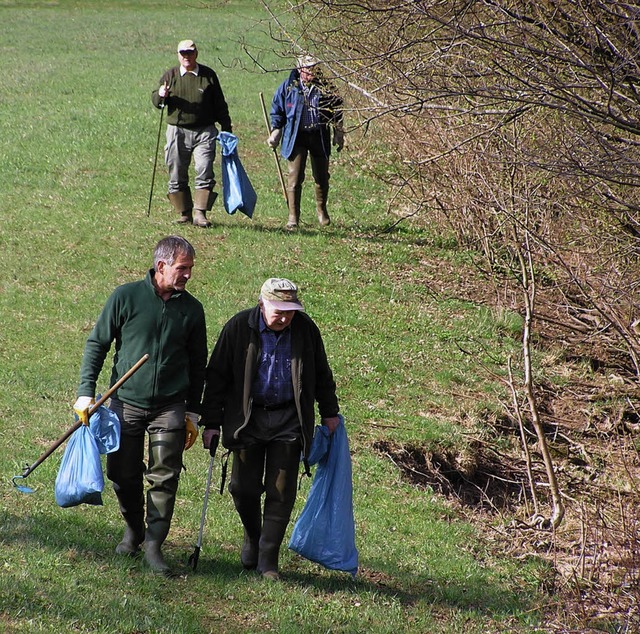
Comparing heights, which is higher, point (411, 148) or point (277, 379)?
point (411, 148)

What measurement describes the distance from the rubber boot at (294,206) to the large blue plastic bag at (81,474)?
8488mm

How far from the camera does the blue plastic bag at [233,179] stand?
533 inches

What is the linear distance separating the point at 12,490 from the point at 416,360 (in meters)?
5.66

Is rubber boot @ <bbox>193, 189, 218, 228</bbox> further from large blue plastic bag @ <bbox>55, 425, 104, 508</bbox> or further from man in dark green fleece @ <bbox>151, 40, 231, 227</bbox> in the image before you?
large blue plastic bag @ <bbox>55, 425, 104, 508</bbox>

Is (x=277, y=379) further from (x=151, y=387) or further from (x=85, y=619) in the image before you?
(x=85, y=619)

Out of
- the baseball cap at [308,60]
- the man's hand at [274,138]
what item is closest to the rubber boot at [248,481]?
the baseball cap at [308,60]

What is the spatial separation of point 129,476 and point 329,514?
53.3 inches

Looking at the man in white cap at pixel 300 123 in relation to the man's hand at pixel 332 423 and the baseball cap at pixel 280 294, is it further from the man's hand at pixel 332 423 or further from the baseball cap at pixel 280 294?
the baseball cap at pixel 280 294

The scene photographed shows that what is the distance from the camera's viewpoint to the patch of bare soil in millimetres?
7516

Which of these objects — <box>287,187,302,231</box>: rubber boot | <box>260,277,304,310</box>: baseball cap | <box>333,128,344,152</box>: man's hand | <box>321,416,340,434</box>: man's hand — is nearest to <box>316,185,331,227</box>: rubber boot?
<box>287,187,302,231</box>: rubber boot

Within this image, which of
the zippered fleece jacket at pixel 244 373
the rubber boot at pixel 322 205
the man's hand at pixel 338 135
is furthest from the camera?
the rubber boot at pixel 322 205

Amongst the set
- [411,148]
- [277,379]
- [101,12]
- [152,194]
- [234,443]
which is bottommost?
[234,443]

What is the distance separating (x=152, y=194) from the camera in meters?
16.0

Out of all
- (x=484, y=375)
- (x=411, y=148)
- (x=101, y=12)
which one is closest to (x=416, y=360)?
(x=484, y=375)
